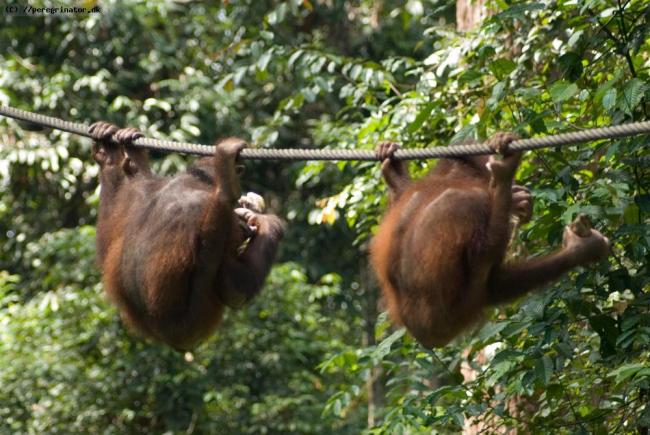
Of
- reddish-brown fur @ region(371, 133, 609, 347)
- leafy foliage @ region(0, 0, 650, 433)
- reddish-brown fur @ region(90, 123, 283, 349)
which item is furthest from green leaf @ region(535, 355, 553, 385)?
reddish-brown fur @ region(90, 123, 283, 349)

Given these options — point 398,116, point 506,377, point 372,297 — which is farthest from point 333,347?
Result: point 506,377

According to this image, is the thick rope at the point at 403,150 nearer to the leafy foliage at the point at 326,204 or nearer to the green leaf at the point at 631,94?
the green leaf at the point at 631,94

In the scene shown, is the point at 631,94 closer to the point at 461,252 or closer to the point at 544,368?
the point at 461,252

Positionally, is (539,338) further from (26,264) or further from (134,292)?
(26,264)

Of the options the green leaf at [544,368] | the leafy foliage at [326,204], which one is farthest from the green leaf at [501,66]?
the green leaf at [544,368]

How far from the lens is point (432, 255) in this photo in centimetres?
346

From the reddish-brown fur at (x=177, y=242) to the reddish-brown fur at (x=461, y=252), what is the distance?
68cm

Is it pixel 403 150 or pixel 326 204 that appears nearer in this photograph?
pixel 403 150

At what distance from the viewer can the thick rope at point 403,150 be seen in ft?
9.82

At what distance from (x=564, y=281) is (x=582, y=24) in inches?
40.2

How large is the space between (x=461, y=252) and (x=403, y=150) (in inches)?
18.2

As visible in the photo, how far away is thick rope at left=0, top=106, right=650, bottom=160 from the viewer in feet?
9.82

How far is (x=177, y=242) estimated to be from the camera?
4047mm

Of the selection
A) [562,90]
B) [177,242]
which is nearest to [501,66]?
[562,90]
